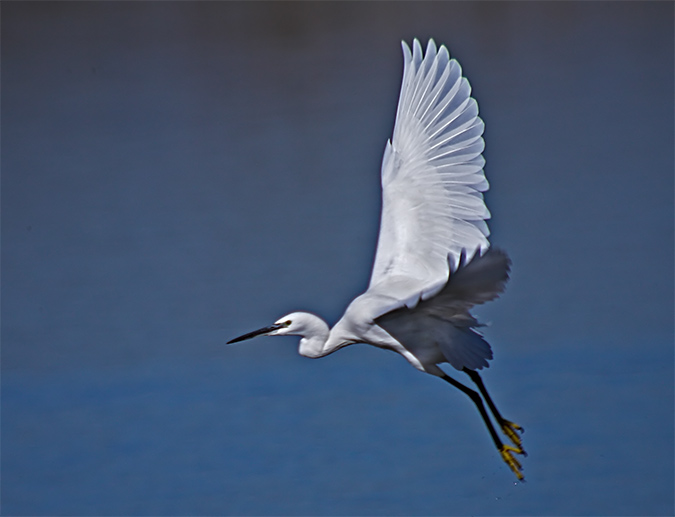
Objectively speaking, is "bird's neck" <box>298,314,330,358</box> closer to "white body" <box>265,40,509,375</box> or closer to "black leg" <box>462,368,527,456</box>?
"white body" <box>265,40,509,375</box>

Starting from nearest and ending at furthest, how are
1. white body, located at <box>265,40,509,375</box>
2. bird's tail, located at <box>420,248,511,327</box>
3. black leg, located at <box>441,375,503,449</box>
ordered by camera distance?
bird's tail, located at <box>420,248,511,327</box> → white body, located at <box>265,40,509,375</box> → black leg, located at <box>441,375,503,449</box>

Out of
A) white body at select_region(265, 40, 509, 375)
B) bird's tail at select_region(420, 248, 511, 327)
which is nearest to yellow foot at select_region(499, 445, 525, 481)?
white body at select_region(265, 40, 509, 375)

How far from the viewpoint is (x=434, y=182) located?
308 centimetres

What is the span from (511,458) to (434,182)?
0.83 m

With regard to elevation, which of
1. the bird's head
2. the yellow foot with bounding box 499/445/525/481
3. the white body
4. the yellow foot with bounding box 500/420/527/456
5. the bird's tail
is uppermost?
the white body

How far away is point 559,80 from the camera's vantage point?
23.7 ft

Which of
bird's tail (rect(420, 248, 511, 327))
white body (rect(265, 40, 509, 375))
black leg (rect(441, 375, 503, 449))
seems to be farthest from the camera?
black leg (rect(441, 375, 503, 449))

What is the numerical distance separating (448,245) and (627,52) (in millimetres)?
5171

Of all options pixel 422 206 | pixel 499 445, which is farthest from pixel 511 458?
pixel 422 206

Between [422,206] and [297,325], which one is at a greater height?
[422,206]

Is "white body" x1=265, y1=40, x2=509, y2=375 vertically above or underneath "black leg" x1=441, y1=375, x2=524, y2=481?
above

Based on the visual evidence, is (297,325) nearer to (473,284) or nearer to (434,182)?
(434,182)

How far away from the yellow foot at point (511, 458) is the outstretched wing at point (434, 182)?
55cm

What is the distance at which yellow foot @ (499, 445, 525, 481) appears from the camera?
303 cm
